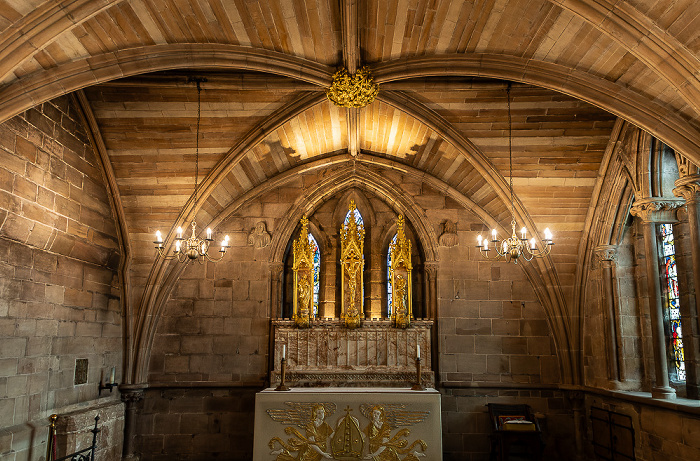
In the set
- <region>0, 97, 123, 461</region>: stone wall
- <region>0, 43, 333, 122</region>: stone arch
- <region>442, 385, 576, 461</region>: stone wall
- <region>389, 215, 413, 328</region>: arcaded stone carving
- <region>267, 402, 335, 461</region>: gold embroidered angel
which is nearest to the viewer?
<region>0, 43, 333, 122</region>: stone arch

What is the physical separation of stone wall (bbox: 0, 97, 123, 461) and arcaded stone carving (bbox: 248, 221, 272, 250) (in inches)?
91.8

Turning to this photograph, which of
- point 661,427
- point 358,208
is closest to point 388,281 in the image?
point 358,208

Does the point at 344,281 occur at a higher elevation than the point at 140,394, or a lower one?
higher

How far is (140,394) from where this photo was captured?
9.52m

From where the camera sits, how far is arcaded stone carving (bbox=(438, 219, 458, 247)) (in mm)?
10328

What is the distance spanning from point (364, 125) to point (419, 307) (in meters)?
3.32

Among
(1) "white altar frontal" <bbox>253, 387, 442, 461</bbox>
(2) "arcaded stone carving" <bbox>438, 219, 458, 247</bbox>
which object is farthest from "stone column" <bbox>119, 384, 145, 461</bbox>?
(2) "arcaded stone carving" <bbox>438, 219, 458, 247</bbox>

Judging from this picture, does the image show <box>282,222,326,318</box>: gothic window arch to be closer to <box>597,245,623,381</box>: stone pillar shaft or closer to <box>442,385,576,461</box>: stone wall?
<box>442,385,576,461</box>: stone wall

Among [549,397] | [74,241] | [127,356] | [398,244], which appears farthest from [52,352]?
[549,397]

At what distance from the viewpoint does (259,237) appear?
10.5 meters

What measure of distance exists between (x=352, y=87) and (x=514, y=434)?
538cm

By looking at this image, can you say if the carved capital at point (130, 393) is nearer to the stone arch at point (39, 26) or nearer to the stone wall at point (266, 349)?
the stone wall at point (266, 349)

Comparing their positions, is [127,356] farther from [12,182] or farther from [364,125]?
[364,125]

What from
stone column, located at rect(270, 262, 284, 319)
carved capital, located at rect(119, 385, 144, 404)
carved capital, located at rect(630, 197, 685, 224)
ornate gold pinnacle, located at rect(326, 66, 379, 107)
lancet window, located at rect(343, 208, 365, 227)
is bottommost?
carved capital, located at rect(119, 385, 144, 404)
